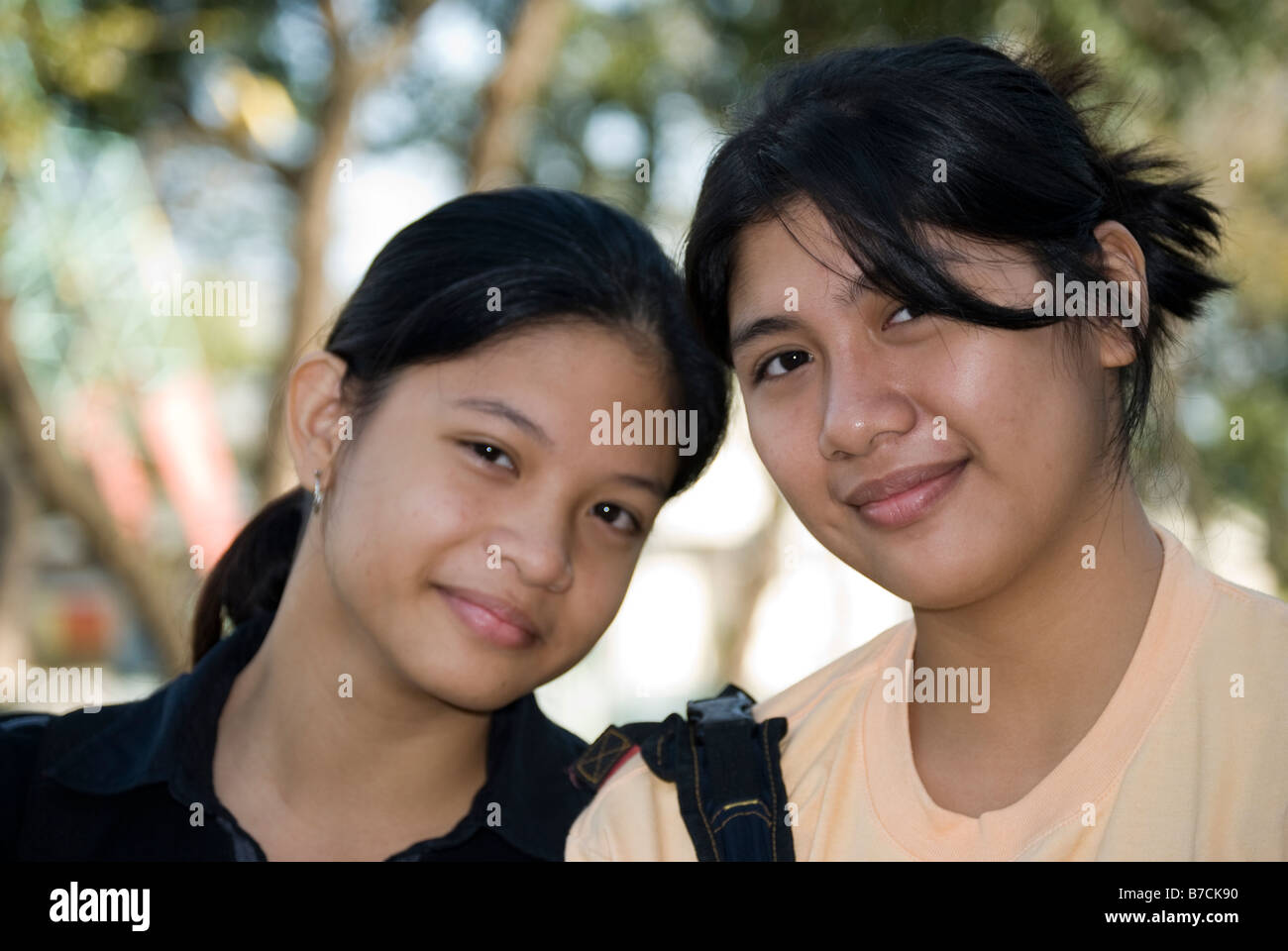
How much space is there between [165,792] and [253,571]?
63 centimetres

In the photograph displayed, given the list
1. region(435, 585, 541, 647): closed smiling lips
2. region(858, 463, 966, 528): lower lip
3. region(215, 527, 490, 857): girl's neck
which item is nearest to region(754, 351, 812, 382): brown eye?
region(858, 463, 966, 528): lower lip

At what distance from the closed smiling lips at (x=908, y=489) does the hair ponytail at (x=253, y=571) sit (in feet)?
4.99

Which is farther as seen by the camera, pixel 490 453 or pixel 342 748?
pixel 342 748

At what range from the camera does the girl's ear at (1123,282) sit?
6.36 feet

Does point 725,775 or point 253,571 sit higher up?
point 253,571

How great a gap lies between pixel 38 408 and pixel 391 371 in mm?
3656

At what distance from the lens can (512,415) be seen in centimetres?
229

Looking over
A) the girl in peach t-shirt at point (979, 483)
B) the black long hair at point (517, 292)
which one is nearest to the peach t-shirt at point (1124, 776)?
the girl in peach t-shirt at point (979, 483)

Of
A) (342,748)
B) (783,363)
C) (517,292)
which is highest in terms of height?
(517,292)

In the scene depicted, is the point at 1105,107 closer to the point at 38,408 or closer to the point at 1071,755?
the point at 1071,755

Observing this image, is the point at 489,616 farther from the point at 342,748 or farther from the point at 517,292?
the point at 517,292

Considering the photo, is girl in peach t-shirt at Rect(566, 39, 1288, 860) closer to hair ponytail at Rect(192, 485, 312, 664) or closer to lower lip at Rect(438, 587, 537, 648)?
lower lip at Rect(438, 587, 537, 648)

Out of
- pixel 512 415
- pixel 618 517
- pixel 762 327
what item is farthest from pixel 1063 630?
pixel 512 415
